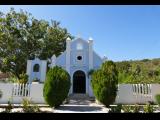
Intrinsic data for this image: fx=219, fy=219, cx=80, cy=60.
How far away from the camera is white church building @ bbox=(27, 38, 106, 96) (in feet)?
60.8

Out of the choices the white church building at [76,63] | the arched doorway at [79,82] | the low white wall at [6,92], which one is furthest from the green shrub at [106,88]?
the arched doorway at [79,82]

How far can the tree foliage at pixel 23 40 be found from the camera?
21.7 m

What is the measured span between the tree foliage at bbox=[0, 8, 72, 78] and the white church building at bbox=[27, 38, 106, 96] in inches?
166

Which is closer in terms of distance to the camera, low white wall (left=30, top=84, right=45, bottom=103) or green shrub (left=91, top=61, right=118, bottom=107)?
green shrub (left=91, top=61, right=118, bottom=107)

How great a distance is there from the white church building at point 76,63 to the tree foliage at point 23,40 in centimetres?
422

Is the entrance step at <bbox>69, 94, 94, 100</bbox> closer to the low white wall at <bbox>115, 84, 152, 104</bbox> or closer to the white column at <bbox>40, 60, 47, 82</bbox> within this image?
the white column at <bbox>40, 60, 47, 82</bbox>

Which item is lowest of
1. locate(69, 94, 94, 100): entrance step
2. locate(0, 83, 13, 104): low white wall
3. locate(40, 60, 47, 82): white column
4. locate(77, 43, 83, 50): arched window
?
locate(69, 94, 94, 100): entrance step

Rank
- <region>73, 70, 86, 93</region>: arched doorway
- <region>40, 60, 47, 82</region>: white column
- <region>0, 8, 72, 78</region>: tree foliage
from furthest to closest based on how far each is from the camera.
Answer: <region>0, 8, 72, 78</region>: tree foliage, <region>73, 70, 86, 93</region>: arched doorway, <region>40, 60, 47, 82</region>: white column

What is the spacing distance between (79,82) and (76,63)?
5.44 feet

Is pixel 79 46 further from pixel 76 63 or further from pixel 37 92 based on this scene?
pixel 37 92

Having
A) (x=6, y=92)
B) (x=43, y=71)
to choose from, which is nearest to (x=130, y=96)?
(x=43, y=71)

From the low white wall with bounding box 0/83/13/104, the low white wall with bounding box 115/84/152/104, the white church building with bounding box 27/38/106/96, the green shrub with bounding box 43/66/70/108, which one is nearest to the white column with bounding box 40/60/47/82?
the white church building with bounding box 27/38/106/96
